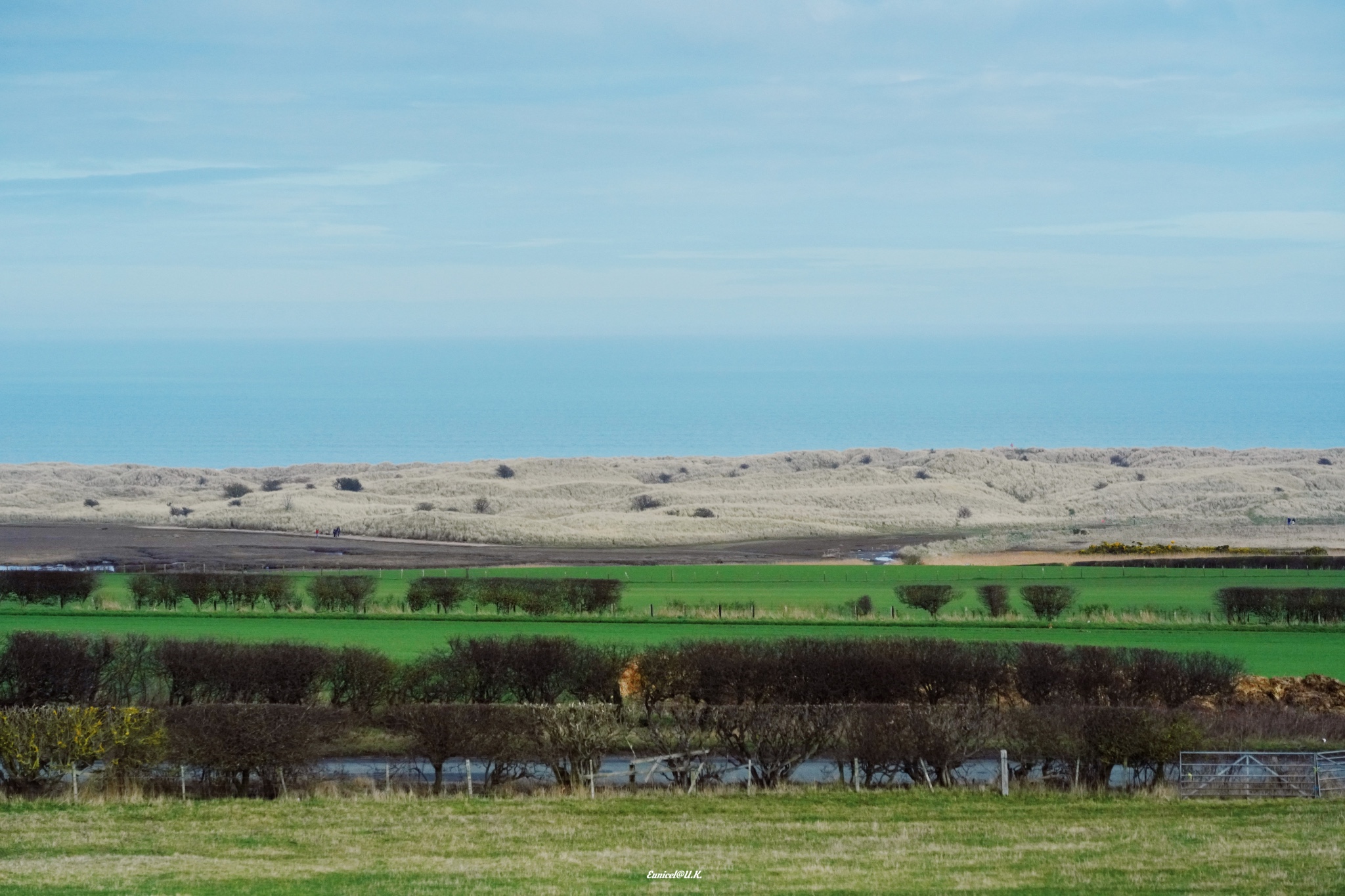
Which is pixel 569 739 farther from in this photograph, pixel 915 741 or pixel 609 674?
pixel 609 674

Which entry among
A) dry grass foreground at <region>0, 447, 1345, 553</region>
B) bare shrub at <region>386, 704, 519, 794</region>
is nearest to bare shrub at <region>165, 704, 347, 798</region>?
bare shrub at <region>386, 704, 519, 794</region>

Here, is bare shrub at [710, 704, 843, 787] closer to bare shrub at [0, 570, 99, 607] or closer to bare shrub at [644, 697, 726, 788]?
bare shrub at [644, 697, 726, 788]

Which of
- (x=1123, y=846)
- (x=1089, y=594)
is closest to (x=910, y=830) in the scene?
(x=1123, y=846)

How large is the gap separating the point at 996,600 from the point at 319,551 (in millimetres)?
35946

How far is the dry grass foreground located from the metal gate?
49554mm

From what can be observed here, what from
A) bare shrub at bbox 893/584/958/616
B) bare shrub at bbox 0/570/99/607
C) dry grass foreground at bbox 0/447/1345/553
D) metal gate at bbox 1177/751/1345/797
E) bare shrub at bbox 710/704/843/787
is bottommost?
metal gate at bbox 1177/751/1345/797

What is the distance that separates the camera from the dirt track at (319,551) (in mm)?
62719

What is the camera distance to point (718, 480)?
129 m

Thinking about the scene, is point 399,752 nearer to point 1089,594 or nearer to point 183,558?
point 1089,594

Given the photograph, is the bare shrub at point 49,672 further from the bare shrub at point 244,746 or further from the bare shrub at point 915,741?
the bare shrub at point 915,741

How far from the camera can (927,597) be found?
4378 cm

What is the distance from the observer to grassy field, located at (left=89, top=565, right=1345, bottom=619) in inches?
1767

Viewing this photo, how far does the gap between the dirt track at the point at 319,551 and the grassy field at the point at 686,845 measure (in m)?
42.2

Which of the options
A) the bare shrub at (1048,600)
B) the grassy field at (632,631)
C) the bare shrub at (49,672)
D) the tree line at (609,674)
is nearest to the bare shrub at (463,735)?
the tree line at (609,674)
